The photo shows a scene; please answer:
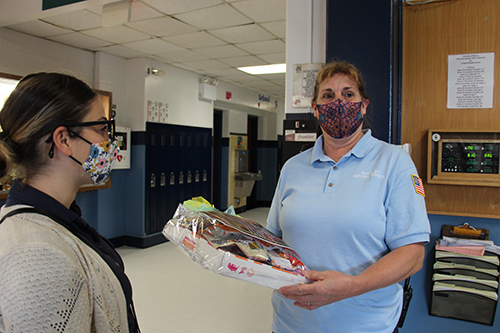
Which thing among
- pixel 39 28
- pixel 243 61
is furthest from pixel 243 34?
pixel 39 28

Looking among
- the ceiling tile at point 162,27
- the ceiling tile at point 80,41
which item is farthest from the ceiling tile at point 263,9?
the ceiling tile at point 80,41

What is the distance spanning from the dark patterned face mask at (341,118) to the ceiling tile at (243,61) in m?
4.37

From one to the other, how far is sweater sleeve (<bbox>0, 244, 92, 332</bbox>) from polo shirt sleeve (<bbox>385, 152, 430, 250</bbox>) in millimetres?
892

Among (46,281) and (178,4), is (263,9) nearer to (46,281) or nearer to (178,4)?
(178,4)

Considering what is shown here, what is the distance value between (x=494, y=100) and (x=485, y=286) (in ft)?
3.61

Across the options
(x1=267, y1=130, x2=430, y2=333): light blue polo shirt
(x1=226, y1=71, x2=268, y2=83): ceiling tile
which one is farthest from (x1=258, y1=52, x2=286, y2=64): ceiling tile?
(x1=267, y1=130, x2=430, y2=333): light blue polo shirt

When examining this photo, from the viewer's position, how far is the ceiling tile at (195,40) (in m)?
4.40

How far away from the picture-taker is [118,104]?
5531mm

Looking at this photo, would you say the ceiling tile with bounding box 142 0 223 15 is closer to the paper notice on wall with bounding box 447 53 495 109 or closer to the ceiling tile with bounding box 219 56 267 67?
the ceiling tile with bounding box 219 56 267 67

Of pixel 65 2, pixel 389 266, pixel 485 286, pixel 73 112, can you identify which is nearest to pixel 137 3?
pixel 65 2

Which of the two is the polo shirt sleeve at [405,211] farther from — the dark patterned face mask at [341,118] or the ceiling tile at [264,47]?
the ceiling tile at [264,47]

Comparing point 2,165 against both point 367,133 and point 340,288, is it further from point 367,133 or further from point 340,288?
point 367,133

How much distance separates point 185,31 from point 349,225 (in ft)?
12.3

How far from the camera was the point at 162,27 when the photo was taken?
409 centimetres
